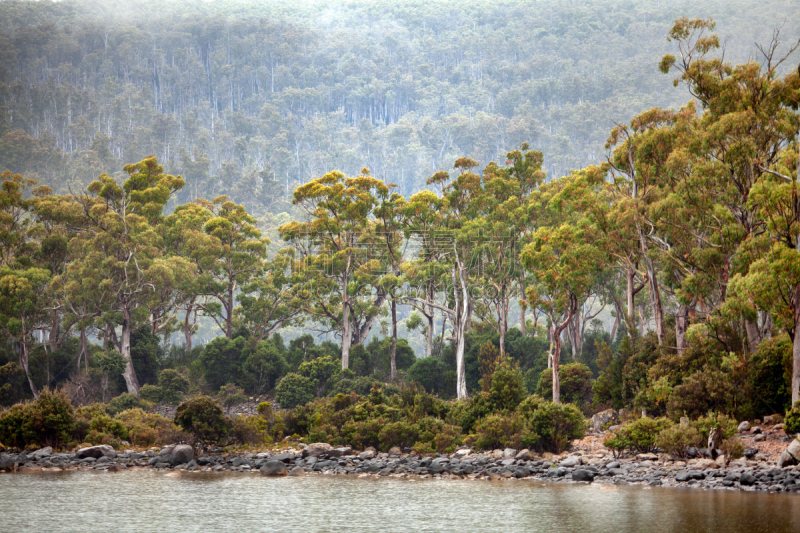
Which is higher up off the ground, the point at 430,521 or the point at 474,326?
the point at 474,326

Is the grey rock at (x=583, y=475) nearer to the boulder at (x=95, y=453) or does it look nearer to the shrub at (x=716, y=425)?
the shrub at (x=716, y=425)

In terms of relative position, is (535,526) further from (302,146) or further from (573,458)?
(302,146)

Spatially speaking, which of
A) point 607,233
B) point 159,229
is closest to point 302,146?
point 159,229

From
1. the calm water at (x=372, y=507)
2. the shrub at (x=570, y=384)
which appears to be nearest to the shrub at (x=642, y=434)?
the calm water at (x=372, y=507)

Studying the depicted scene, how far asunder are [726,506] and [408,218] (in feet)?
95.4

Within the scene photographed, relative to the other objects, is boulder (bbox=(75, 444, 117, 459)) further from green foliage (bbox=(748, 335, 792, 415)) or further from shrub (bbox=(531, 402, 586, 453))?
→ green foliage (bbox=(748, 335, 792, 415))

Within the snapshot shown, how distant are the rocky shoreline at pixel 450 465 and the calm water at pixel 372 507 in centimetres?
104

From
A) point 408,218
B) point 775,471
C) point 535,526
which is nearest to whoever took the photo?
point 535,526

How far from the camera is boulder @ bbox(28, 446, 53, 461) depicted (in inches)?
898

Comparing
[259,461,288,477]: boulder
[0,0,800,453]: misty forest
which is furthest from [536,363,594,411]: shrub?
[259,461,288,477]: boulder

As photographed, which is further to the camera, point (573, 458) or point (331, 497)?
point (573, 458)

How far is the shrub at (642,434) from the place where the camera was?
2047cm

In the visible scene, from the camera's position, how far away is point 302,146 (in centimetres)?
15225

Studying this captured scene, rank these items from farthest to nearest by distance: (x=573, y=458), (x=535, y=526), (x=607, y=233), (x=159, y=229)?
(x=159, y=229), (x=607, y=233), (x=573, y=458), (x=535, y=526)
